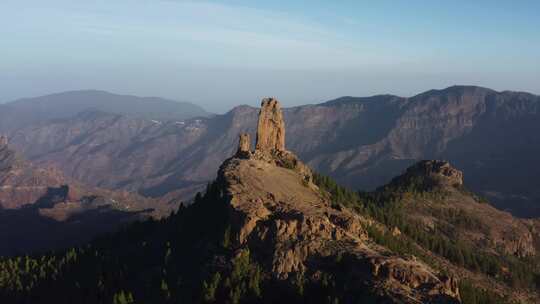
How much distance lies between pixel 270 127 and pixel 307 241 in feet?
197

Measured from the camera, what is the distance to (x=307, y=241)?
7562 centimetres

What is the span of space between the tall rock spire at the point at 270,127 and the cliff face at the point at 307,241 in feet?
82.0

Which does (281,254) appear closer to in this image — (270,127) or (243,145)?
(243,145)

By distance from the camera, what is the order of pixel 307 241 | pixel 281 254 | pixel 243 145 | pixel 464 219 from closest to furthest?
pixel 281 254, pixel 307 241, pixel 243 145, pixel 464 219

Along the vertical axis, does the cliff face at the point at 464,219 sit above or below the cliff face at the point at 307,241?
below

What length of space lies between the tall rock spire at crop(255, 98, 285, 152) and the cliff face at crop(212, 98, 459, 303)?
24994 mm

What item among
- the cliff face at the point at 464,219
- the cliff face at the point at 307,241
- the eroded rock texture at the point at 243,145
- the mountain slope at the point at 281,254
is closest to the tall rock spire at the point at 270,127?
the mountain slope at the point at 281,254

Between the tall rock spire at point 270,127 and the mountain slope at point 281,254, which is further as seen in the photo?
the tall rock spire at point 270,127

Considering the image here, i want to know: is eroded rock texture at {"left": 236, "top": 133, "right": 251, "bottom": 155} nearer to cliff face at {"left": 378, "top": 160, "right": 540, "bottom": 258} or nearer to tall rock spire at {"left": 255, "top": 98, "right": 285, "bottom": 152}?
tall rock spire at {"left": 255, "top": 98, "right": 285, "bottom": 152}

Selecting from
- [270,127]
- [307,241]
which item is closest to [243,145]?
[270,127]

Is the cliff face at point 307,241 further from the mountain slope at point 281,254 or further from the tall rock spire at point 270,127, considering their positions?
the tall rock spire at point 270,127

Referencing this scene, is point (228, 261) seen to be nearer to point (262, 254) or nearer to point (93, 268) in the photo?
point (262, 254)

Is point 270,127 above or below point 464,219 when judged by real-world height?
above

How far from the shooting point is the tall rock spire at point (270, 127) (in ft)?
429
